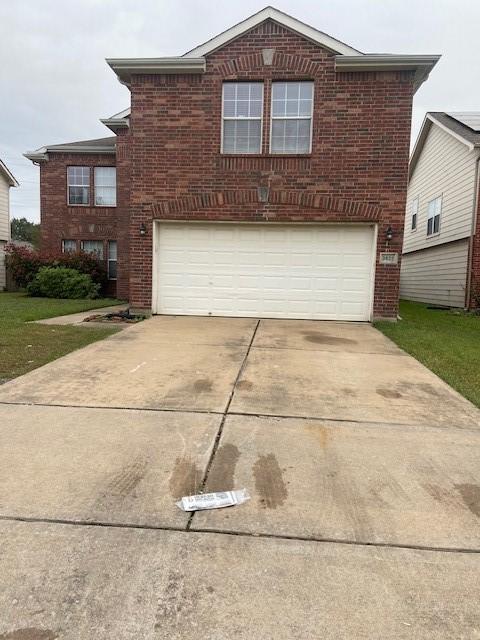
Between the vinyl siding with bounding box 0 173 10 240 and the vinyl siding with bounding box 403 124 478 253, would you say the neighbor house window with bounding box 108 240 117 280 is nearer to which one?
the vinyl siding with bounding box 0 173 10 240

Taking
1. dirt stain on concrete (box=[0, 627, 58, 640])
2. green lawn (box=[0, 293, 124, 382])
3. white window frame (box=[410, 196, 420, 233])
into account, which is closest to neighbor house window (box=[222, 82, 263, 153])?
green lawn (box=[0, 293, 124, 382])

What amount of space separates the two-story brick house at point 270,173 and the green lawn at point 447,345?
44.7 inches

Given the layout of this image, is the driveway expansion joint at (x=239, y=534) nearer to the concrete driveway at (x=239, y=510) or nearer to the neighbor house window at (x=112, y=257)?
the concrete driveway at (x=239, y=510)

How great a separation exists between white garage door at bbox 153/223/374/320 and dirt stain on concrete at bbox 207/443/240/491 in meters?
7.60

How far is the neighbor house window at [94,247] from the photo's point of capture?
1800 centimetres

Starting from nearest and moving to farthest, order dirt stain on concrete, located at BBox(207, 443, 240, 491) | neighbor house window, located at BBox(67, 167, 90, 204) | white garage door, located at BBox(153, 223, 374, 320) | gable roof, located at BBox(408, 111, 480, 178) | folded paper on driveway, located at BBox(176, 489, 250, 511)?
1. folded paper on driveway, located at BBox(176, 489, 250, 511)
2. dirt stain on concrete, located at BBox(207, 443, 240, 491)
3. white garage door, located at BBox(153, 223, 374, 320)
4. gable roof, located at BBox(408, 111, 480, 178)
5. neighbor house window, located at BBox(67, 167, 90, 204)

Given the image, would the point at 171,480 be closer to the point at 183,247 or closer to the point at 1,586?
the point at 1,586

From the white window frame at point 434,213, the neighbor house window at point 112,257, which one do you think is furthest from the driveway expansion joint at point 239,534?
the white window frame at point 434,213

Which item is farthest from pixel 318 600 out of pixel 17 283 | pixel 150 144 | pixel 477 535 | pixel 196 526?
pixel 17 283

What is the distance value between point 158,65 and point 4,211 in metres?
14.3

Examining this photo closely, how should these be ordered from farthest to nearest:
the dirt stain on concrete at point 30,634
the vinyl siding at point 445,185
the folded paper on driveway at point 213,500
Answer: the vinyl siding at point 445,185
the folded paper on driveway at point 213,500
the dirt stain on concrete at point 30,634

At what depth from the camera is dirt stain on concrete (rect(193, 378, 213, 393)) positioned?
488 centimetres

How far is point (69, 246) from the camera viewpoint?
18.3 meters

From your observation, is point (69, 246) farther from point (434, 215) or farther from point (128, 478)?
point (128, 478)
